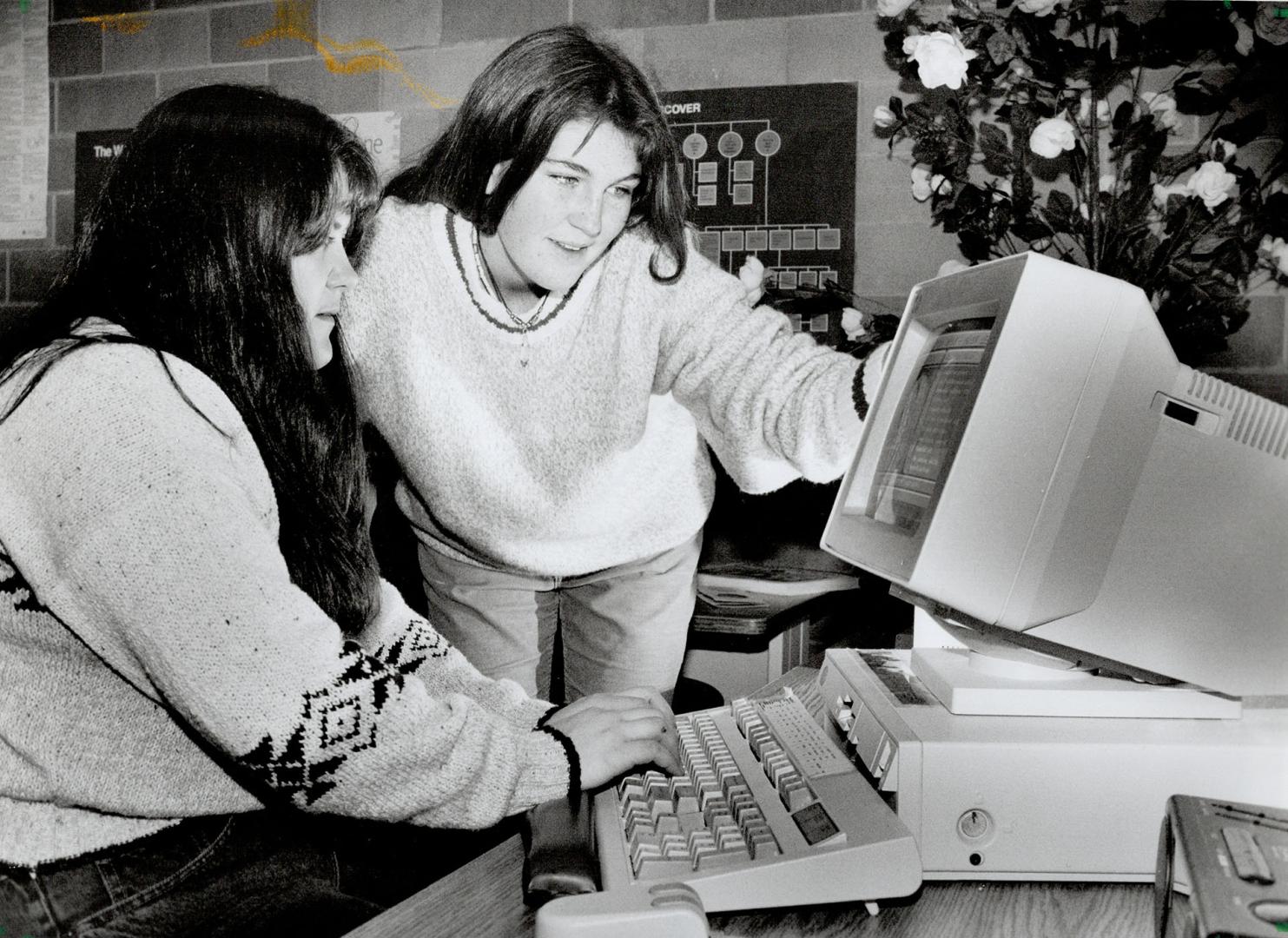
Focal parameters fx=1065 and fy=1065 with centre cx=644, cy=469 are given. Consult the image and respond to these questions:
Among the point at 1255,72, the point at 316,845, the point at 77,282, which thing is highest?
the point at 1255,72

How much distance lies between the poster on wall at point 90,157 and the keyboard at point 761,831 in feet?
4.29

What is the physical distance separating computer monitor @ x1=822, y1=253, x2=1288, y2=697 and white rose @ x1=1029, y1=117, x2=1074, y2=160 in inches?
25.6

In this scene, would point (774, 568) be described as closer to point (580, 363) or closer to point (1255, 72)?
point (580, 363)

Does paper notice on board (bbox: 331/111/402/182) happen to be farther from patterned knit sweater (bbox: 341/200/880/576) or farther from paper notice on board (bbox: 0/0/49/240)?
paper notice on board (bbox: 0/0/49/240)

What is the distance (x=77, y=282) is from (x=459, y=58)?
0.89 meters

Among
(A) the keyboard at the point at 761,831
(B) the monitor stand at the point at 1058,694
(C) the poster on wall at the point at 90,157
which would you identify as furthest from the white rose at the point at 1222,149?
(C) the poster on wall at the point at 90,157

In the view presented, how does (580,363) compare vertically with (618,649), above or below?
above

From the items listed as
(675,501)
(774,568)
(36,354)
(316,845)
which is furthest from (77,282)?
(774,568)

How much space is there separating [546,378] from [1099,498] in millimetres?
834

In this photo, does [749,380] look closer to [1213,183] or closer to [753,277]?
[753,277]

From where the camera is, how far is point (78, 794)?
0.79 metres

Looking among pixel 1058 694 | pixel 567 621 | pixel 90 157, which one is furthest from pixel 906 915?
pixel 90 157

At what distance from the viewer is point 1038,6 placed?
4.62ft

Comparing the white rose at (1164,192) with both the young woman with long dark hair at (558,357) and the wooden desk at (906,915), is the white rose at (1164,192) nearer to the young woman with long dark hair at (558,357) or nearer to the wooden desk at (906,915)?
the young woman with long dark hair at (558,357)
